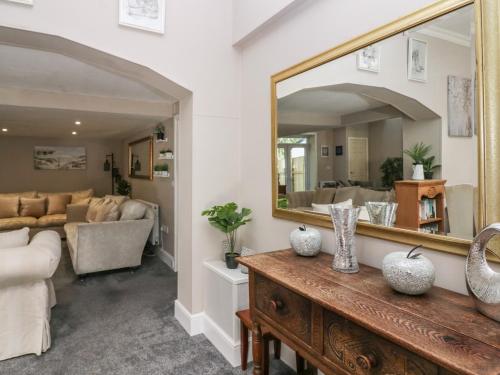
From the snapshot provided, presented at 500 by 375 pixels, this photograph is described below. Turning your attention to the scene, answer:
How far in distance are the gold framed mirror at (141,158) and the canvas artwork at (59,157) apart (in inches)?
57.6

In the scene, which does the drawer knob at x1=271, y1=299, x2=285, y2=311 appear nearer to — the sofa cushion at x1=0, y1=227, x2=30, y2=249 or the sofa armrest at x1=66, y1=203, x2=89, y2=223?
the sofa cushion at x1=0, y1=227, x2=30, y2=249

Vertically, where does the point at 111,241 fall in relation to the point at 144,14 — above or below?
below

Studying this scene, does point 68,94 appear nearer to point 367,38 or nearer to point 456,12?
point 367,38

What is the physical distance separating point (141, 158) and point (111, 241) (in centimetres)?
251

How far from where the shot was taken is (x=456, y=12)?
120cm

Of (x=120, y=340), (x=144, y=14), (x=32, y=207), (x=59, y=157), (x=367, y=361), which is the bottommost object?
(x=120, y=340)

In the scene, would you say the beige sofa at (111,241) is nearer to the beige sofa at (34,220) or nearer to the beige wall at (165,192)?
the beige wall at (165,192)

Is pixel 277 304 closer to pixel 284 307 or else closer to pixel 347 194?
pixel 284 307

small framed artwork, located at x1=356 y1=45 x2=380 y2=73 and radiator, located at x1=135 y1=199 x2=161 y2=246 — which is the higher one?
small framed artwork, located at x1=356 y1=45 x2=380 y2=73

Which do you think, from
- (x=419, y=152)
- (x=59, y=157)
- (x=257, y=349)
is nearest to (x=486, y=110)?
(x=419, y=152)

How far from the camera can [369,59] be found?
61.2 inches

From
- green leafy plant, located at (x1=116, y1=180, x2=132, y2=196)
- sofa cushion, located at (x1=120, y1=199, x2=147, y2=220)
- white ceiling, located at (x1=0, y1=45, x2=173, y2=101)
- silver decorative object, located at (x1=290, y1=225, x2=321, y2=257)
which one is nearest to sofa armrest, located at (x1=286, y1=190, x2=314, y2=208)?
silver decorative object, located at (x1=290, y1=225, x2=321, y2=257)

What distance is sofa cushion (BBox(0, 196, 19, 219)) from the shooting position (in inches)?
239

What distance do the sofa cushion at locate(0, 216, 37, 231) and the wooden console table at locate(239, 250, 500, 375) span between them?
5.88 metres
